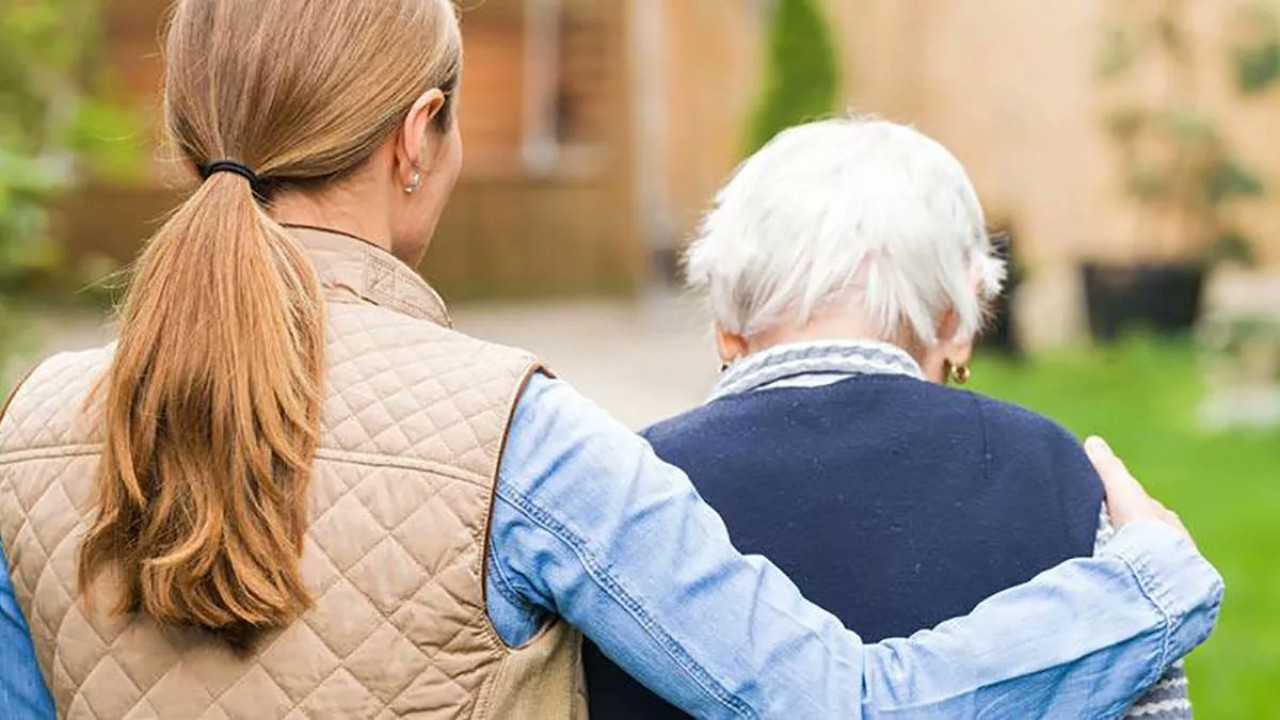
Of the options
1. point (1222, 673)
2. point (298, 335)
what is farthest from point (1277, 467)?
point (298, 335)

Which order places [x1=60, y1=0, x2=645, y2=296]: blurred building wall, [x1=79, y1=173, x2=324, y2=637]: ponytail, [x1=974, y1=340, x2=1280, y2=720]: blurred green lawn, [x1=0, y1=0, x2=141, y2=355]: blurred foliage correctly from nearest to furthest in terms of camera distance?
[x1=79, y1=173, x2=324, y2=637]: ponytail, [x1=974, y1=340, x2=1280, y2=720]: blurred green lawn, [x1=0, y1=0, x2=141, y2=355]: blurred foliage, [x1=60, y1=0, x2=645, y2=296]: blurred building wall

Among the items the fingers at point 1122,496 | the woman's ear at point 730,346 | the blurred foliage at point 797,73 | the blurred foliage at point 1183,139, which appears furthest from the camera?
the blurred foliage at point 1183,139

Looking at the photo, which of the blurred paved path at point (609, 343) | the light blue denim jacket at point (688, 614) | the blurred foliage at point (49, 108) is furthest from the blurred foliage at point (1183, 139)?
the light blue denim jacket at point (688, 614)

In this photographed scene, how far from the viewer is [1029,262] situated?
49.5 ft

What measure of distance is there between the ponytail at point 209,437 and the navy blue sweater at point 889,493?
488 millimetres

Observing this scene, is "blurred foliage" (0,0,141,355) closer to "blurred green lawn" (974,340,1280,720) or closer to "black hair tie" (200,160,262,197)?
"blurred green lawn" (974,340,1280,720)

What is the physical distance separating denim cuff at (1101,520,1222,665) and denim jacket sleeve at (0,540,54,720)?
100 cm

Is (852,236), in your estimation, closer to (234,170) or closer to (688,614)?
(688,614)

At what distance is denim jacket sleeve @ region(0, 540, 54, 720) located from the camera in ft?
6.21

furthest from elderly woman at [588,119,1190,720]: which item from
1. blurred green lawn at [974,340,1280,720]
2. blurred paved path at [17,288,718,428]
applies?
blurred paved path at [17,288,718,428]

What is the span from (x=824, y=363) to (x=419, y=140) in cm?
55

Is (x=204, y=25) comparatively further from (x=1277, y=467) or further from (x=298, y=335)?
(x=1277, y=467)

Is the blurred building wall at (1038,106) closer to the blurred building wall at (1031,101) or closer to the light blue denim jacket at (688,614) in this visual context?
the blurred building wall at (1031,101)

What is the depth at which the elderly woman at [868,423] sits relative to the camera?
7.01ft
